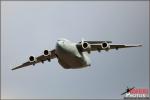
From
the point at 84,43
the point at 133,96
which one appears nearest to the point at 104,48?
the point at 84,43

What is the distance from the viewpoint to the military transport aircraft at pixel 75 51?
Result: 182 ft

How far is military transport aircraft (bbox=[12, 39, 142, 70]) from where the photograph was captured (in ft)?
182

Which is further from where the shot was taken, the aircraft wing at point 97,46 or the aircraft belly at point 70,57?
the aircraft wing at point 97,46

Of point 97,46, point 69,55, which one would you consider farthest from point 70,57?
point 97,46

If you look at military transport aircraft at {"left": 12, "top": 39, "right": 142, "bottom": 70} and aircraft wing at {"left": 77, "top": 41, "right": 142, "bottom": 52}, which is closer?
military transport aircraft at {"left": 12, "top": 39, "right": 142, "bottom": 70}

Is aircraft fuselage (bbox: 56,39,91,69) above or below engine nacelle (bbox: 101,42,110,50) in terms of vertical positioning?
below

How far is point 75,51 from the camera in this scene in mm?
56781

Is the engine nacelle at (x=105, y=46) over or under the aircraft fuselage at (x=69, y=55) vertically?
over

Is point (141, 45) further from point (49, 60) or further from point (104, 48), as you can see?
point (49, 60)

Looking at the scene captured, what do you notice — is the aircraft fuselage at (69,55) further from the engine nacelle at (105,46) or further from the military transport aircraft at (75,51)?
the engine nacelle at (105,46)

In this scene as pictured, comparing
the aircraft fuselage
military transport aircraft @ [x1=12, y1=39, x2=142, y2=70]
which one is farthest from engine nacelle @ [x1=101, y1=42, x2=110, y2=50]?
the aircraft fuselage

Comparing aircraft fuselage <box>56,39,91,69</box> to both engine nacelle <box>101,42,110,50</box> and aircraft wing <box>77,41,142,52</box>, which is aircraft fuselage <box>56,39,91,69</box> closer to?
aircraft wing <box>77,41,142,52</box>

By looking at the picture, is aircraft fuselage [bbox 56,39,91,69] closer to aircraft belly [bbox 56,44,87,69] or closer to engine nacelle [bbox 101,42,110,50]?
aircraft belly [bbox 56,44,87,69]

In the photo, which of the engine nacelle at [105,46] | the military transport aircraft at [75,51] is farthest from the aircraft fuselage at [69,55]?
the engine nacelle at [105,46]
